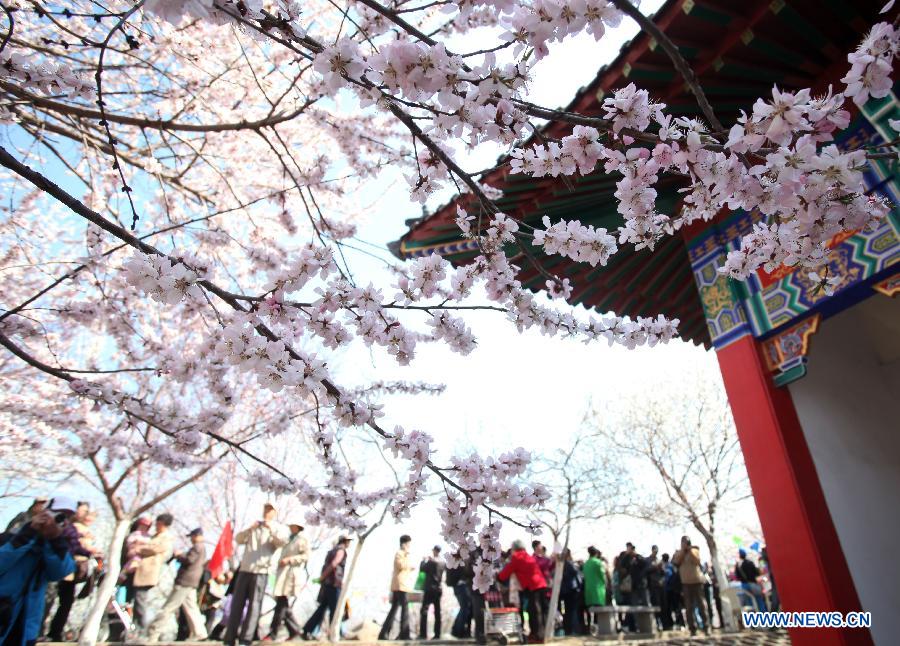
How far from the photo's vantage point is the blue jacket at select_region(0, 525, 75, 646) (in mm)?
2910

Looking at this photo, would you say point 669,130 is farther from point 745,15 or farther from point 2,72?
point 2,72

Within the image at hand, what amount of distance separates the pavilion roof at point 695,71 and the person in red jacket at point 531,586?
4.10m

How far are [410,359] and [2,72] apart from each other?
2342 millimetres

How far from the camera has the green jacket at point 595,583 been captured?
8.13 m

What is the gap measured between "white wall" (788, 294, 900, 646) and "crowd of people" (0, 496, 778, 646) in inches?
107

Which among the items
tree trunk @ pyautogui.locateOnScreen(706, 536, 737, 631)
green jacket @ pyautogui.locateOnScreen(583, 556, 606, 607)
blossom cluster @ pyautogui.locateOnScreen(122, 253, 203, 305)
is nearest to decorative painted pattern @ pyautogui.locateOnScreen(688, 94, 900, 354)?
blossom cluster @ pyautogui.locateOnScreen(122, 253, 203, 305)

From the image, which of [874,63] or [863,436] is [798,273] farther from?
[874,63]

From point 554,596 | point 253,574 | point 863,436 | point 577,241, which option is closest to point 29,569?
point 253,574

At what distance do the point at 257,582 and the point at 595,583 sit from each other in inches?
214

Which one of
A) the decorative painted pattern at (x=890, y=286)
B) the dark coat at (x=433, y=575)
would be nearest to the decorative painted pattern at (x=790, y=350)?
the decorative painted pattern at (x=890, y=286)

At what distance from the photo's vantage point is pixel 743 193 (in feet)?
5.15

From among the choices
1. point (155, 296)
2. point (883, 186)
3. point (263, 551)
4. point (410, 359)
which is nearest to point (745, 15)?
Result: point (883, 186)

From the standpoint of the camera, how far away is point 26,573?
2961 millimetres

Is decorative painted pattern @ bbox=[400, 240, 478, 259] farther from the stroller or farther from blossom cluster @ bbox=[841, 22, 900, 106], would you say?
the stroller
